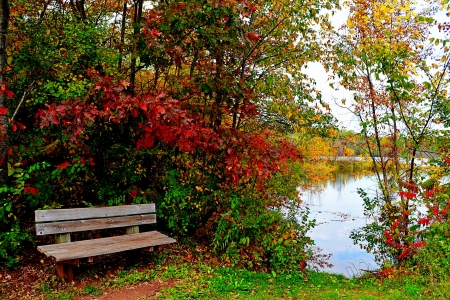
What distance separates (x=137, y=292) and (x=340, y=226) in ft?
38.3

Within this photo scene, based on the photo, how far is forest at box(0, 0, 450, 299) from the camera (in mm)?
4770

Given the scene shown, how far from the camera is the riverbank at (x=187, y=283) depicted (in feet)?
13.1

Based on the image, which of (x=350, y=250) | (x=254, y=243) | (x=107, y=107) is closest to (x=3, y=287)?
(x=107, y=107)

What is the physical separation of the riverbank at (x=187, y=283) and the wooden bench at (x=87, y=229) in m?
0.35

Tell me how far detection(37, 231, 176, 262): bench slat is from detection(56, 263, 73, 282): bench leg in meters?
0.19

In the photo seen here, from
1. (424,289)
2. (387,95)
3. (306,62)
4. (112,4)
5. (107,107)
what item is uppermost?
(112,4)

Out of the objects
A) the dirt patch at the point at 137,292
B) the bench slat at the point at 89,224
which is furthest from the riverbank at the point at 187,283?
the bench slat at the point at 89,224

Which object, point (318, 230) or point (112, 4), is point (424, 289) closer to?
point (112, 4)

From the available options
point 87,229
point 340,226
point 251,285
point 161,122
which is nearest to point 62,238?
point 87,229

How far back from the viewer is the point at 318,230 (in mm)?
13930

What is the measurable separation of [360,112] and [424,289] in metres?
5.01

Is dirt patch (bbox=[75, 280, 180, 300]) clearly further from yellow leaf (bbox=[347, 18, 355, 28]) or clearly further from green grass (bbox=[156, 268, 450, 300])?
yellow leaf (bbox=[347, 18, 355, 28])

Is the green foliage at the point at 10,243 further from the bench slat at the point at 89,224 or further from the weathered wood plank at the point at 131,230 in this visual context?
the weathered wood plank at the point at 131,230

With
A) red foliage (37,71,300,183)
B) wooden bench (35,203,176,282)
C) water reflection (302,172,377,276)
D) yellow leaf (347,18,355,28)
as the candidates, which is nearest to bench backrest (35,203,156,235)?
wooden bench (35,203,176,282)
